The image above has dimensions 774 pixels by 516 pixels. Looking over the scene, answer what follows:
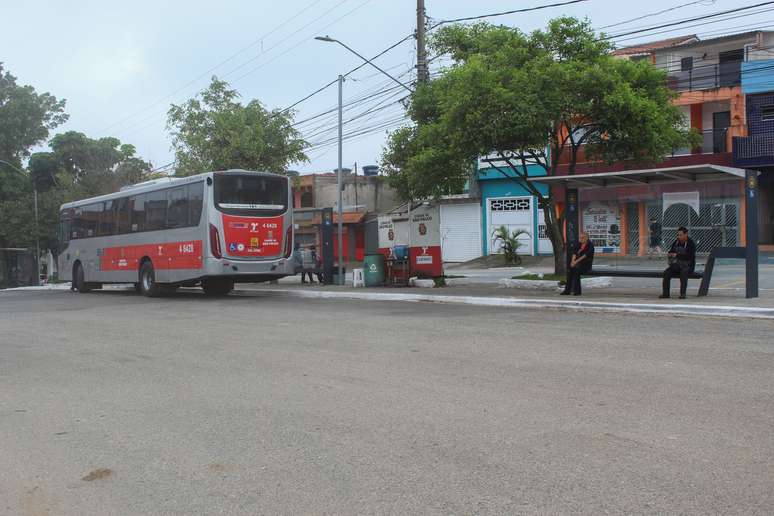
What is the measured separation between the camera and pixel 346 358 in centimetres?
884

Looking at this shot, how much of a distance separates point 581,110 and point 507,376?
10770 millimetres

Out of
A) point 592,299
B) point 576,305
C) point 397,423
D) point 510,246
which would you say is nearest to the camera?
point 397,423

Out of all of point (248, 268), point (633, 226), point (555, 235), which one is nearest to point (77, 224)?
point (248, 268)

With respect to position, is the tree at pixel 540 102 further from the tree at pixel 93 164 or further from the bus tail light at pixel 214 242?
the tree at pixel 93 164

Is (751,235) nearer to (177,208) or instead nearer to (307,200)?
(177,208)

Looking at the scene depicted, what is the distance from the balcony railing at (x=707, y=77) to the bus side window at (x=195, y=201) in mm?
21199

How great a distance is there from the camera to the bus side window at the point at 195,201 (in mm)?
19172

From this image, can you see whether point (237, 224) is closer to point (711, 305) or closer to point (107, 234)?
point (107, 234)

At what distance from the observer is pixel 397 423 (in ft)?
18.6

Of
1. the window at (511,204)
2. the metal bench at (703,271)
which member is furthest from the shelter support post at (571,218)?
the window at (511,204)

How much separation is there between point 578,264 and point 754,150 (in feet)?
54.5

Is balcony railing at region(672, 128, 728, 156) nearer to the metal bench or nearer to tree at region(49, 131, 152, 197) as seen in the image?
the metal bench

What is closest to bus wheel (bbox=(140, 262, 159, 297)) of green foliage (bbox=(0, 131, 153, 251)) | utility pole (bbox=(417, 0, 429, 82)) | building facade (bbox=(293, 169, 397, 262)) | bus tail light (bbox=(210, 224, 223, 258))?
bus tail light (bbox=(210, 224, 223, 258))

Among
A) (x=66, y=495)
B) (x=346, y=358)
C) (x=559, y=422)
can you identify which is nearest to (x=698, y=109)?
(x=346, y=358)
